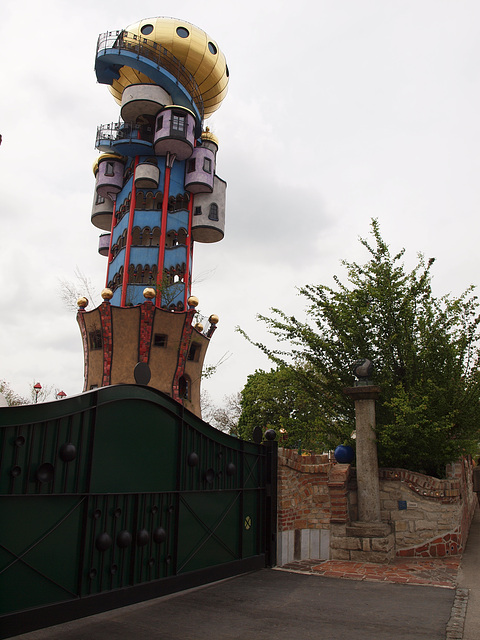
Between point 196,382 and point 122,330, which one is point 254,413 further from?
point 122,330

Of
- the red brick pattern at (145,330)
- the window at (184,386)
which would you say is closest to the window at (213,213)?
the red brick pattern at (145,330)

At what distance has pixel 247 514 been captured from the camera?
779 cm

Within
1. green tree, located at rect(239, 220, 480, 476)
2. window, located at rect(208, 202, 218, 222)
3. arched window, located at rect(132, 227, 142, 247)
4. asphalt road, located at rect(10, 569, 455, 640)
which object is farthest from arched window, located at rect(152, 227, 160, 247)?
asphalt road, located at rect(10, 569, 455, 640)

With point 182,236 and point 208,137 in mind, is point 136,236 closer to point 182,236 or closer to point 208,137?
point 182,236

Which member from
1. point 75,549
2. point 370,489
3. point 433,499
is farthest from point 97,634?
point 433,499

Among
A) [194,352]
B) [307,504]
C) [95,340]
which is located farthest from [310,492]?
[95,340]

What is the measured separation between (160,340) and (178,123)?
42.5ft

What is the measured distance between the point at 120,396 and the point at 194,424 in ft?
5.07

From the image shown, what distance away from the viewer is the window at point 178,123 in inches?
1093

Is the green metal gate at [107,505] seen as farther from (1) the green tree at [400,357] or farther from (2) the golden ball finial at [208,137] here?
(2) the golden ball finial at [208,137]

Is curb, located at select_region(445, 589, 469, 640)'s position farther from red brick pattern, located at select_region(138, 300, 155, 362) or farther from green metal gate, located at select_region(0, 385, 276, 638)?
red brick pattern, located at select_region(138, 300, 155, 362)

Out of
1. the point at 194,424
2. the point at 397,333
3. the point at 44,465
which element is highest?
the point at 397,333

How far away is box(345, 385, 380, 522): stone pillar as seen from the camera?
9.54 metres

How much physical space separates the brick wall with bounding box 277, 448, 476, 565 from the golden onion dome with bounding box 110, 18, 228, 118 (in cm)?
2869
